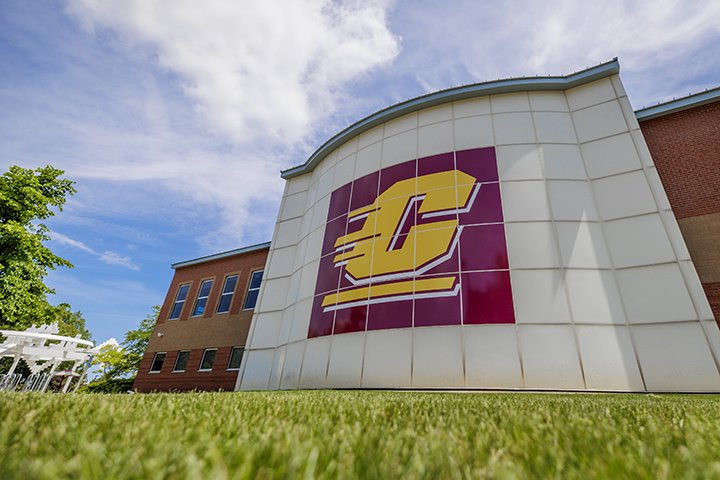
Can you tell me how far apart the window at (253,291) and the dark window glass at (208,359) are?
3.19 metres

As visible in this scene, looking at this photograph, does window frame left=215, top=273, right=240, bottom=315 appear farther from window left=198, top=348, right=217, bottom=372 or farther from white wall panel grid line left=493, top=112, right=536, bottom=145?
white wall panel grid line left=493, top=112, right=536, bottom=145

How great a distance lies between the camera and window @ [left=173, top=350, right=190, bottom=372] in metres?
20.3

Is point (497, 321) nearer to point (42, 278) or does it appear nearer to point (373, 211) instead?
point (373, 211)

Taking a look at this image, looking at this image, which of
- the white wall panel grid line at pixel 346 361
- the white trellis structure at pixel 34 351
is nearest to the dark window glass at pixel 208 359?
the white trellis structure at pixel 34 351

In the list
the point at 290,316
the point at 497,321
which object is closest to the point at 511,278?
the point at 497,321

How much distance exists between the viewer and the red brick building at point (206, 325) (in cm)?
1911

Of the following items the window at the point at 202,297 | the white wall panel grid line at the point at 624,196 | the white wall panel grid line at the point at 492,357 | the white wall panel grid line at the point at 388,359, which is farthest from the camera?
the window at the point at 202,297

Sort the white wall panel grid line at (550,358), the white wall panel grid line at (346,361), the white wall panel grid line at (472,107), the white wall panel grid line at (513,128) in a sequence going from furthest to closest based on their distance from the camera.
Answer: the white wall panel grid line at (472,107) < the white wall panel grid line at (513,128) < the white wall panel grid line at (346,361) < the white wall panel grid line at (550,358)

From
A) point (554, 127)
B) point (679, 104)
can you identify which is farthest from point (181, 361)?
point (679, 104)

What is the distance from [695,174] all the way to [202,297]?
998 inches

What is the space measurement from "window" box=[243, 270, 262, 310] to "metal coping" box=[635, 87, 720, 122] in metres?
20.1

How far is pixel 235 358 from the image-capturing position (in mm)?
18797

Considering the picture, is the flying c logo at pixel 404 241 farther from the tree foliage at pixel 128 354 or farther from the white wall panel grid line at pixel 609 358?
the tree foliage at pixel 128 354

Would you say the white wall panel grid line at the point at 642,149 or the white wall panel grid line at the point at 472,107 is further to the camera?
the white wall panel grid line at the point at 472,107
